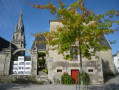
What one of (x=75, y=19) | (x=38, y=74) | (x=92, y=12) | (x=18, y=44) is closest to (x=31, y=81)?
(x=38, y=74)

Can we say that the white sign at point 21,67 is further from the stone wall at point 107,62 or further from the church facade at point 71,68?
the stone wall at point 107,62

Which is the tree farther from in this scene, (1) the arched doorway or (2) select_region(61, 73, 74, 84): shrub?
(1) the arched doorway

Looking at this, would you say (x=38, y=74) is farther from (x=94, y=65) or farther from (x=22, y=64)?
(x=94, y=65)

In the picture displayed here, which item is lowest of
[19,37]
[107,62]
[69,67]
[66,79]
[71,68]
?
[66,79]

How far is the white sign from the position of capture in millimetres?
12391

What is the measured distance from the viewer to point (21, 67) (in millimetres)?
12602

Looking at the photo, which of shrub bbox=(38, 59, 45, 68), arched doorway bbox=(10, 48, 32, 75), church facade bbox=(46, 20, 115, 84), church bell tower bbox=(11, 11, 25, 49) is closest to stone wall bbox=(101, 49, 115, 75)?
church facade bbox=(46, 20, 115, 84)

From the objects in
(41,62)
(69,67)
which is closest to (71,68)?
(69,67)

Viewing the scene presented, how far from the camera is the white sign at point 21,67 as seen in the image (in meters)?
12.4

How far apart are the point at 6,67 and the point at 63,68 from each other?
655 centimetres

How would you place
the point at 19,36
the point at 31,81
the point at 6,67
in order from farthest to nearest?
the point at 19,36 < the point at 6,67 < the point at 31,81

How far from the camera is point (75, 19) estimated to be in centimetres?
620

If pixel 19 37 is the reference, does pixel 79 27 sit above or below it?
below

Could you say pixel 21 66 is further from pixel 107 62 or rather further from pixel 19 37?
pixel 19 37
